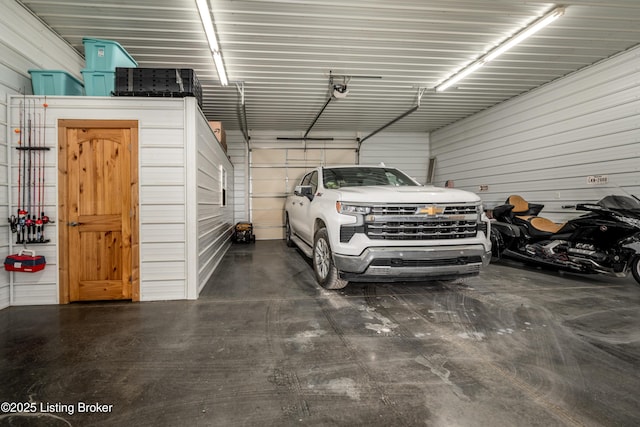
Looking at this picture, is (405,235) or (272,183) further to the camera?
(272,183)

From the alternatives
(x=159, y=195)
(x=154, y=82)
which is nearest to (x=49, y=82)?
(x=154, y=82)

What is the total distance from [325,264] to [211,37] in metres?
3.65

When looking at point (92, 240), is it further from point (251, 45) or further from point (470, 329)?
point (470, 329)

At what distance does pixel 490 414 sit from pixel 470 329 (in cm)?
118

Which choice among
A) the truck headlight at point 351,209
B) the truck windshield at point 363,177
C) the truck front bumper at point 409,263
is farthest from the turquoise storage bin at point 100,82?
the truck front bumper at point 409,263

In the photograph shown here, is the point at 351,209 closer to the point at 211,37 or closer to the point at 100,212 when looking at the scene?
the point at 100,212

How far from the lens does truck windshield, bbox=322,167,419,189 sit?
14.7 ft

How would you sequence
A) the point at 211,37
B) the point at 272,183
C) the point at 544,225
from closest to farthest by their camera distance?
the point at 211,37, the point at 544,225, the point at 272,183

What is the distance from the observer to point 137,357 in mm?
2145

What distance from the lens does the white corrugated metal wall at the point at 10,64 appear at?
10.3ft

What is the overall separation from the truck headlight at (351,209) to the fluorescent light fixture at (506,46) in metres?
3.88

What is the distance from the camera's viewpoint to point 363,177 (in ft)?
15.3

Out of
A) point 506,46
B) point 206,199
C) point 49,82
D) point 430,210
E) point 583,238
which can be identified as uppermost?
point 506,46

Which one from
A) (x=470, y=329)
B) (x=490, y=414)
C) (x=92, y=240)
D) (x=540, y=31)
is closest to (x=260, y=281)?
(x=92, y=240)
